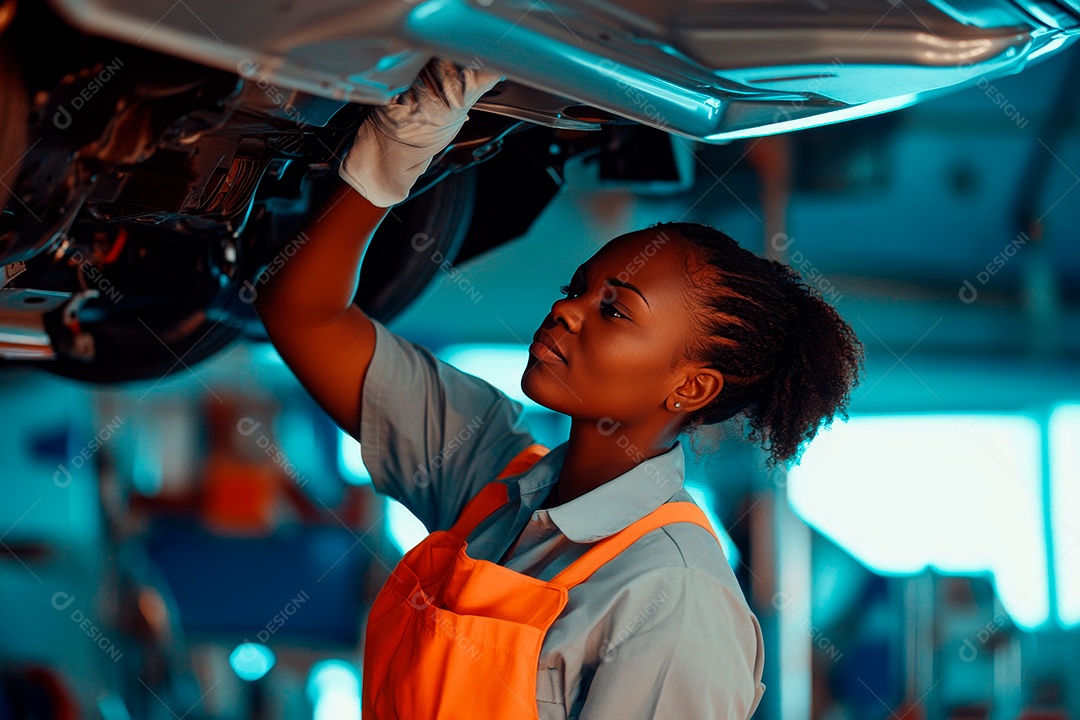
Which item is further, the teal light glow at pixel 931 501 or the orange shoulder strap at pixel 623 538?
the teal light glow at pixel 931 501

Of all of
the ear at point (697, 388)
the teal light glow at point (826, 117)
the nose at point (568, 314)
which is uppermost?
the teal light glow at point (826, 117)

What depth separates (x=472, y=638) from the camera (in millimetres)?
886

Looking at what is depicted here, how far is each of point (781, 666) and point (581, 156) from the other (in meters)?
2.37

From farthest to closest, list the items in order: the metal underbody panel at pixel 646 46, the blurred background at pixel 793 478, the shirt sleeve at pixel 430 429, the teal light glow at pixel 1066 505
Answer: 1. the teal light glow at pixel 1066 505
2. the blurred background at pixel 793 478
3. the shirt sleeve at pixel 430 429
4. the metal underbody panel at pixel 646 46

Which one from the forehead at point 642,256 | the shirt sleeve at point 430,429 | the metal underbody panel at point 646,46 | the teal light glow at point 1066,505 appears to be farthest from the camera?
the teal light glow at point 1066,505

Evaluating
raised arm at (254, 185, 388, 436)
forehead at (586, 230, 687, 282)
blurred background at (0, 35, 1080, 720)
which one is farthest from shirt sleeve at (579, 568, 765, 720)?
blurred background at (0, 35, 1080, 720)

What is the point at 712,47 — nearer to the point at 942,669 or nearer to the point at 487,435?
the point at 487,435

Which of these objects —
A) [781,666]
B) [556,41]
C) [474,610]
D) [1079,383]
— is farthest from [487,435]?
[1079,383]

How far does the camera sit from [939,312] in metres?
3.47

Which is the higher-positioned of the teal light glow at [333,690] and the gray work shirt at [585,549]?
the gray work shirt at [585,549]

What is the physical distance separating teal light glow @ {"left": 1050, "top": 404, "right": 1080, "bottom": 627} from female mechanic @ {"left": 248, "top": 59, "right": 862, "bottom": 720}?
2714mm

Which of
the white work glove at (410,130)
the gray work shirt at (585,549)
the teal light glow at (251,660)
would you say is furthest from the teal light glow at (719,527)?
the white work glove at (410,130)

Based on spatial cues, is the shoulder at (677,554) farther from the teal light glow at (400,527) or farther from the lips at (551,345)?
the teal light glow at (400,527)

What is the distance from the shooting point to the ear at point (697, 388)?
101 cm
